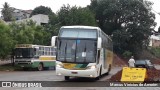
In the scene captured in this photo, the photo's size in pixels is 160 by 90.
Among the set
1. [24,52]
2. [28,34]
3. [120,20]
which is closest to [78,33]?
[24,52]

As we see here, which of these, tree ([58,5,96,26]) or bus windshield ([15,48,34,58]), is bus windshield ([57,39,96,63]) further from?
tree ([58,5,96,26])

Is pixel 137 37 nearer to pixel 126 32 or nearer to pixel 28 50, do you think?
pixel 126 32

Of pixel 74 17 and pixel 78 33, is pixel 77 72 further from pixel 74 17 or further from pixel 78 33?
pixel 74 17

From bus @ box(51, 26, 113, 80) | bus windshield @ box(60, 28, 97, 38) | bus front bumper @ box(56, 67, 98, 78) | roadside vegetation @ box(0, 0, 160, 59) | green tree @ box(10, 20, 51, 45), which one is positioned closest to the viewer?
bus front bumper @ box(56, 67, 98, 78)

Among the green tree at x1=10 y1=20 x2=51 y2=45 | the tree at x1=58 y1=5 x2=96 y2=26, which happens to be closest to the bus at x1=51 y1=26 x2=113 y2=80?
the green tree at x1=10 y1=20 x2=51 y2=45

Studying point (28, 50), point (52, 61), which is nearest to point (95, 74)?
point (28, 50)

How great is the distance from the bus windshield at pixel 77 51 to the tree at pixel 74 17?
149ft

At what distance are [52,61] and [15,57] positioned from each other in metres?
5.87

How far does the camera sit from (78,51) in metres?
24.1

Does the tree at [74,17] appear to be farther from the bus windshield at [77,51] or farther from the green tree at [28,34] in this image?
the bus windshield at [77,51]

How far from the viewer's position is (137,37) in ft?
265

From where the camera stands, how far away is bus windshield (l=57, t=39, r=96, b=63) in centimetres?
2383

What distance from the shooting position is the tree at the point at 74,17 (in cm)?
6988

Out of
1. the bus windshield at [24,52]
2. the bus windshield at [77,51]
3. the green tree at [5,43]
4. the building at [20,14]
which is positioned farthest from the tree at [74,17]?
the building at [20,14]
